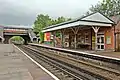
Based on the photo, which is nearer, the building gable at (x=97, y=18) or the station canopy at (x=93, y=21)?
the station canopy at (x=93, y=21)

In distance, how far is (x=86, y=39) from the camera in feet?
84.2

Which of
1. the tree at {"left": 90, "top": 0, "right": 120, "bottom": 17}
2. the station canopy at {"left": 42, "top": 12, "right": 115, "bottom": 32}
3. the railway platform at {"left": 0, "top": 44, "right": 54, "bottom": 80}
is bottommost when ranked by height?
the railway platform at {"left": 0, "top": 44, "right": 54, "bottom": 80}

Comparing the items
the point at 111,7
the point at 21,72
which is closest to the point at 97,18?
the point at 21,72

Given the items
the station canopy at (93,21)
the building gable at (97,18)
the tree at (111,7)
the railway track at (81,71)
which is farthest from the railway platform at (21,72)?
the tree at (111,7)

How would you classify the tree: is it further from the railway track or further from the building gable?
the railway track

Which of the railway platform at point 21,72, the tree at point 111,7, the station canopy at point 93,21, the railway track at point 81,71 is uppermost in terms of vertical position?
the tree at point 111,7

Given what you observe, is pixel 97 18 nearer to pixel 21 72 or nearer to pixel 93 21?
pixel 93 21

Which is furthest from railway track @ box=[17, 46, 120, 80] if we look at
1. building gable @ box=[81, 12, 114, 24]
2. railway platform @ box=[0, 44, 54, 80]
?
building gable @ box=[81, 12, 114, 24]

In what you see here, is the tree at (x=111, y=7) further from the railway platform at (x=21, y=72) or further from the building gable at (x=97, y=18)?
the railway platform at (x=21, y=72)

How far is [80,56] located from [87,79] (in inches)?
347

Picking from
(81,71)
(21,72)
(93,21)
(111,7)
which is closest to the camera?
(21,72)

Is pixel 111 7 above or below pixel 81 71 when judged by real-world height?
above

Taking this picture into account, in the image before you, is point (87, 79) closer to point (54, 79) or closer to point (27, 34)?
point (54, 79)

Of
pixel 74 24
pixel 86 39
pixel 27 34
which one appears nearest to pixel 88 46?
pixel 86 39
